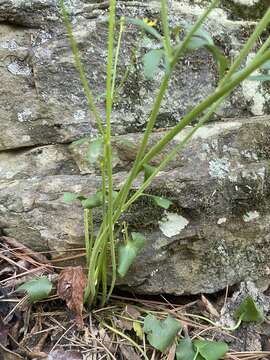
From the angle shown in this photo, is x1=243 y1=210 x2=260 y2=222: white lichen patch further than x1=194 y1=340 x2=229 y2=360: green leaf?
Yes

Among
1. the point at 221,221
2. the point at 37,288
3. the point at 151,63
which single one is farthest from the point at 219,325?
the point at 151,63

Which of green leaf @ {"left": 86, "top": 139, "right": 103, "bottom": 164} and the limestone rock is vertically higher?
green leaf @ {"left": 86, "top": 139, "right": 103, "bottom": 164}

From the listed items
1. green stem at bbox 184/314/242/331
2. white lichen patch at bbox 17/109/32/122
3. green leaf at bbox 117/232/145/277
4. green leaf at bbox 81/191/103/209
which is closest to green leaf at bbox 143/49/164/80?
green leaf at bbox 81/191/103/209

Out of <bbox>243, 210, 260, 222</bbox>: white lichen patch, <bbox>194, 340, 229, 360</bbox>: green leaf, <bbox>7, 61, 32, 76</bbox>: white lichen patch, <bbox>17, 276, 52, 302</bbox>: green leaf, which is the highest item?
<bbox>7, 61, 32, 76</bbox>: white lichen patch

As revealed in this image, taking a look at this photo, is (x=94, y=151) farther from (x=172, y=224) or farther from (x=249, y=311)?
(x=249, y=311)

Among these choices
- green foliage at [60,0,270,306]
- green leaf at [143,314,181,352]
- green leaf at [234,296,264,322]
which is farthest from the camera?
green leaf at [234,296,264,322]

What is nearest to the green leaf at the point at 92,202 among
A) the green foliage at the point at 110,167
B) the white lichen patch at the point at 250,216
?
the green foliage at the point at 110,167

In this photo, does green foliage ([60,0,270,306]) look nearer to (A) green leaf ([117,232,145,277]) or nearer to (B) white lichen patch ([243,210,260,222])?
(A) green leaf ([117,232,145,277])
